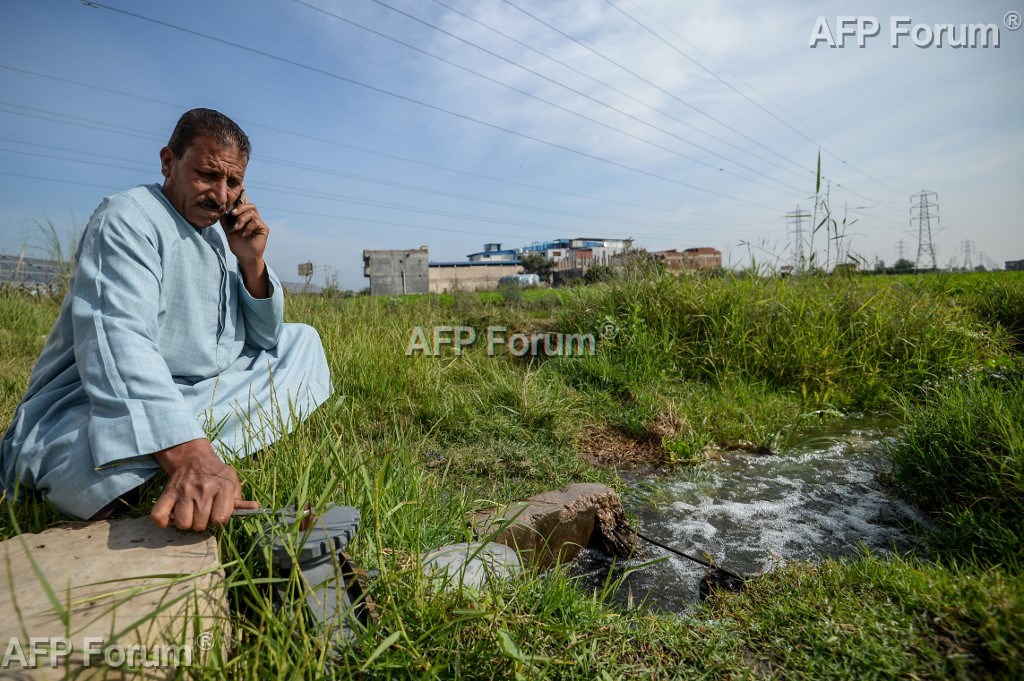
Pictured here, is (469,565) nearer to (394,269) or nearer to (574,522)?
(574,522)

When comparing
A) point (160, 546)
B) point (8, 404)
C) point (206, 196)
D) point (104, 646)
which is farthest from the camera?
point (8, 404)

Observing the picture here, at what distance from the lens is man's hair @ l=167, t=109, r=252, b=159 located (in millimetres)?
1882

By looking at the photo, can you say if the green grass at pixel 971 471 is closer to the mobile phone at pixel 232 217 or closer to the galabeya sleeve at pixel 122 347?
the galabeya sleeve at pixel 122 347

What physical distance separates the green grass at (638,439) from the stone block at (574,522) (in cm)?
27

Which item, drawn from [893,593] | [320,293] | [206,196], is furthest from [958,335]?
[320,293]

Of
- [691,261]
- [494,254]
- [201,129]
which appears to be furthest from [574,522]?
[494,254]

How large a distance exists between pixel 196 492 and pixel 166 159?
1342 mm

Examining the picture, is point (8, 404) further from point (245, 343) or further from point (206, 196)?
point (206, 196)

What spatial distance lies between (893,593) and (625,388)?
10.3 ft

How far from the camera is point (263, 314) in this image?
2.34 meters

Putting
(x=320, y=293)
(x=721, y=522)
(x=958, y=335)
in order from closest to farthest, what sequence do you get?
1. (x=721, y=522)
2. (x=958, y=335)
3. (x=320, y=293)

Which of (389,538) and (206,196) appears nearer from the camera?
(389,538)

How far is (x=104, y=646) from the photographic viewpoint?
968mm

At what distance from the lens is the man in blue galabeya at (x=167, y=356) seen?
4.89 feet
